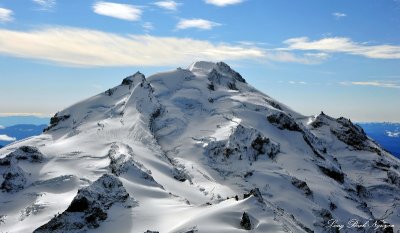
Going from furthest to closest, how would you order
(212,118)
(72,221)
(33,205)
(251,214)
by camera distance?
1. (212,118)
2. (33,205)
3. (72,221)
4. (251,214)

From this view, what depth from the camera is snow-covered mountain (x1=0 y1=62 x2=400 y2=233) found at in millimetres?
31250

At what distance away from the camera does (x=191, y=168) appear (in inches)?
2441

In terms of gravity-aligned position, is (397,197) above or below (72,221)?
below

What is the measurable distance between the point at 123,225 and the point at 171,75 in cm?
7585

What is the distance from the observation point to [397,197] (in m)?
84.2

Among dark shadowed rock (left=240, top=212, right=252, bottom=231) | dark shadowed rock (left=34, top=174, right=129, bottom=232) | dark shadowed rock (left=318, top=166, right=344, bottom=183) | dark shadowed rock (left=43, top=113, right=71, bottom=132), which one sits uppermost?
dark shadowed rock (left=43, top=113, right=71, bottom=132)

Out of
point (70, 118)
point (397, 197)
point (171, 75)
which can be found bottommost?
point (397, 197)

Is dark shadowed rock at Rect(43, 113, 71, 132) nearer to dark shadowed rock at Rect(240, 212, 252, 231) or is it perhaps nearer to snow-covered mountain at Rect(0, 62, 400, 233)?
snow-covered mountain at Rect(0, 62, 400, 233)

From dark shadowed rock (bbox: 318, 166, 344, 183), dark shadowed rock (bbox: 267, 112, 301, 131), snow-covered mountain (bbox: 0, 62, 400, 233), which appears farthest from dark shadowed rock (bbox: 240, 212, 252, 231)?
dark shadowed rock (bbox: 267, 112, 301, 131)

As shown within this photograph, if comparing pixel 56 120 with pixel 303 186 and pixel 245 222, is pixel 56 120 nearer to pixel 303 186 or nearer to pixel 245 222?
Result: pixel 303 186

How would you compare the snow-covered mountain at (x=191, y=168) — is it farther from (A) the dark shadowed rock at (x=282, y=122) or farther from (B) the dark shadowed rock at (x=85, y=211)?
(A) the dark shadowed rock at (x=282, y=122)

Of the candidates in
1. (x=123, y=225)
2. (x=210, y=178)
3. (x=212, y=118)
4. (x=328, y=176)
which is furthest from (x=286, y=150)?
(x=123, y=225)

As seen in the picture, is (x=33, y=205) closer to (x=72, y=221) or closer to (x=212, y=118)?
(x=72, y=221)

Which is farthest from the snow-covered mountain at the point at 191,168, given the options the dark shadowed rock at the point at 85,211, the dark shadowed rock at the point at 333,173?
the dark shadowed rock at the point at 333,173
